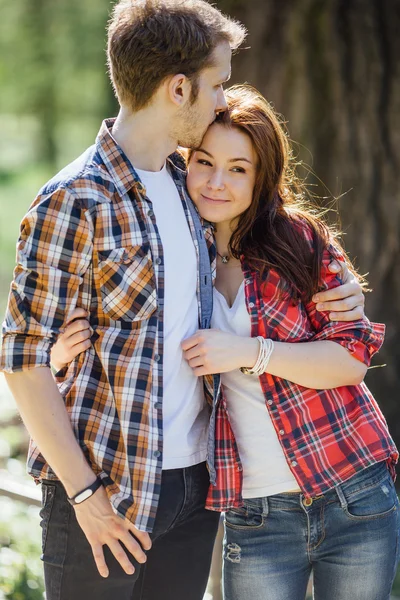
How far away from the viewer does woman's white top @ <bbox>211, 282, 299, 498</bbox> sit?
7.34 ft

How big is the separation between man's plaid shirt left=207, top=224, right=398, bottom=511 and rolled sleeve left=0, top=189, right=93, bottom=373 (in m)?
0.55

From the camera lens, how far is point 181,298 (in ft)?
7.17

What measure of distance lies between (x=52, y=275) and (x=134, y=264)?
0.77ft

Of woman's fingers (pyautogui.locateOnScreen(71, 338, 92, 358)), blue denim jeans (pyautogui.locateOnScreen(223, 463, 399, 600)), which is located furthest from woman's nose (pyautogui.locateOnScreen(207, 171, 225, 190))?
blue denim jeans (pyautogui.locateOnScreen(223, 463, 399, 600))

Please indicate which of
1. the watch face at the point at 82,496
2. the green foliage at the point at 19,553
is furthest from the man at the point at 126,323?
the green foliage at the point at 19,553

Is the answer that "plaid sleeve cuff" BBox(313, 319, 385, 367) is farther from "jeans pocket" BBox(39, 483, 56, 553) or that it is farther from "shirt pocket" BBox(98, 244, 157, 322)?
"jeans pocket" BBox(39, 483, 56, 553)

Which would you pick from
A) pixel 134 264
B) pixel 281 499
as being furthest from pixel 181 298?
pixel 281 499

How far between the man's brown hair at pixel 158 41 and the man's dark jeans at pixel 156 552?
1029 millimetres

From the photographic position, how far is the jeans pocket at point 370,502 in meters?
2.22

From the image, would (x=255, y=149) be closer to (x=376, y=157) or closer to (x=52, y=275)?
(x=52, y=275)

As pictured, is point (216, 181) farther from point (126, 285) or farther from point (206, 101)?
point (126, 285)

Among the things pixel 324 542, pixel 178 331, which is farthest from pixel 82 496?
pixel 324 542

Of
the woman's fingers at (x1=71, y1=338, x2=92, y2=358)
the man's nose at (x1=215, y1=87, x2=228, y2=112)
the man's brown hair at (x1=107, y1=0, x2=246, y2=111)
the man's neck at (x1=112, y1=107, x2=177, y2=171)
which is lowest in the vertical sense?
the woman's fingers at (x1=71, y1=338, x2=92, y2=358)

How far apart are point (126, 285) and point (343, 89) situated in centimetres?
224
